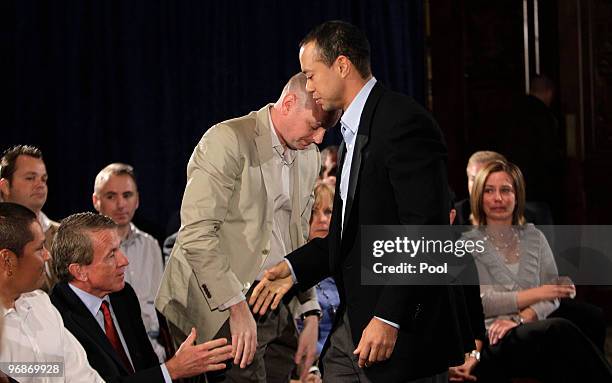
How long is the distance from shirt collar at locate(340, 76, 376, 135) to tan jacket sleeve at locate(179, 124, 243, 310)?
0.54m

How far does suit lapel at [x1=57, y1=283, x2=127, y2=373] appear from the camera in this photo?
3.04m

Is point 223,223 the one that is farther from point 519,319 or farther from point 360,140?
point 519,319

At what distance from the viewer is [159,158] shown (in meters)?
5.77

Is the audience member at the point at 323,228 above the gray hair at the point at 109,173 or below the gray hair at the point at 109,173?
below

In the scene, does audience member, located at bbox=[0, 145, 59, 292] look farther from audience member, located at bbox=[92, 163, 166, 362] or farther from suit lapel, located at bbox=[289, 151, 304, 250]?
suit lapel, located at bbox=[289, 151, 304, 250]

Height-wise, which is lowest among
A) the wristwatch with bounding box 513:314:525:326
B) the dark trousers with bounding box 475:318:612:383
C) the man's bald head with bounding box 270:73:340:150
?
the dark trousers with bounding box 475:318:612:383

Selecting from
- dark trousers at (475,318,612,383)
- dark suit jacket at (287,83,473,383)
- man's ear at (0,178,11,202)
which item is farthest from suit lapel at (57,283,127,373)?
dark trousers at (475,318,612,383)

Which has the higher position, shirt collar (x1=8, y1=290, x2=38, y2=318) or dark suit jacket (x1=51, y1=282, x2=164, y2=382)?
shirt collar (x1=8, y1=290, x2=38, y2=318)

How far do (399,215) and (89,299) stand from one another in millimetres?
1112

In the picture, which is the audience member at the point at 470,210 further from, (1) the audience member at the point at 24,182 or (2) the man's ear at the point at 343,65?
(2) the man's ear at the point at 343,65

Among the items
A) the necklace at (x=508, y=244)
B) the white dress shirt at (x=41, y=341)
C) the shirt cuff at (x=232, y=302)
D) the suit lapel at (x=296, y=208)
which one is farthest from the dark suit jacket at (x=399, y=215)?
the necklace at (x=508, y=244)

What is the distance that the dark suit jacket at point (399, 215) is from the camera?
8.16 feet

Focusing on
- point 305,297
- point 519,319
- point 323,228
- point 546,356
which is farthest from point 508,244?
point 305,297

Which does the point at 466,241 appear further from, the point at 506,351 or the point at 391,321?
the point at 391,321
